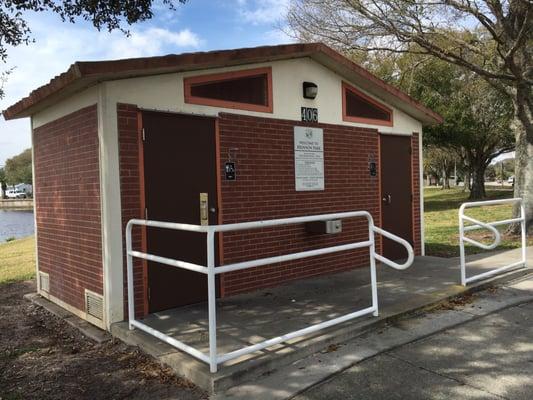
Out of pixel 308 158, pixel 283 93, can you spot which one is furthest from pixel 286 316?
pixel 283 93

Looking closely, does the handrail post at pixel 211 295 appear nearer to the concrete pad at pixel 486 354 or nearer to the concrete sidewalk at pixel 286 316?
the concrete sidewalk at pixel 286 316

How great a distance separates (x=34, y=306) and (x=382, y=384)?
15.9ft

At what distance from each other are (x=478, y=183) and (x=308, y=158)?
25197 mm

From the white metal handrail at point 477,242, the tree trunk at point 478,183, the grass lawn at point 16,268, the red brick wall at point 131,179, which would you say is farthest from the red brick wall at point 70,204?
the tree trunk at point 478,183

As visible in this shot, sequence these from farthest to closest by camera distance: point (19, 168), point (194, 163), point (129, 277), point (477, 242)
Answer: point (19, 168) < point (477, 242) < point (194, 163) < point (129, 277)

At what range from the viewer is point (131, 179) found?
5.20 meters

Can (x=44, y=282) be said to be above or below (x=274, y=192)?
below

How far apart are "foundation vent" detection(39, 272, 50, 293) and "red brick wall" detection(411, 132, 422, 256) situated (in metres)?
6.15

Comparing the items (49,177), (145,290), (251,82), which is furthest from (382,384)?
(49,177)

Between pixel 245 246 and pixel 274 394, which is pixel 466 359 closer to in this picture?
pixel 274 394

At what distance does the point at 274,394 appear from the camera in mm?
3582

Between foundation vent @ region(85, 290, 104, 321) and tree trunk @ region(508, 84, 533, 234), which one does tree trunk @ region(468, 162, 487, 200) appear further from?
foundation vent @ region(85, 290, 104, 321)

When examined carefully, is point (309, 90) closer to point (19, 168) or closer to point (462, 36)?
point (462, 36)

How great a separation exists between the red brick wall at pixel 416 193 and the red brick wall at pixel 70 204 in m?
5.87
